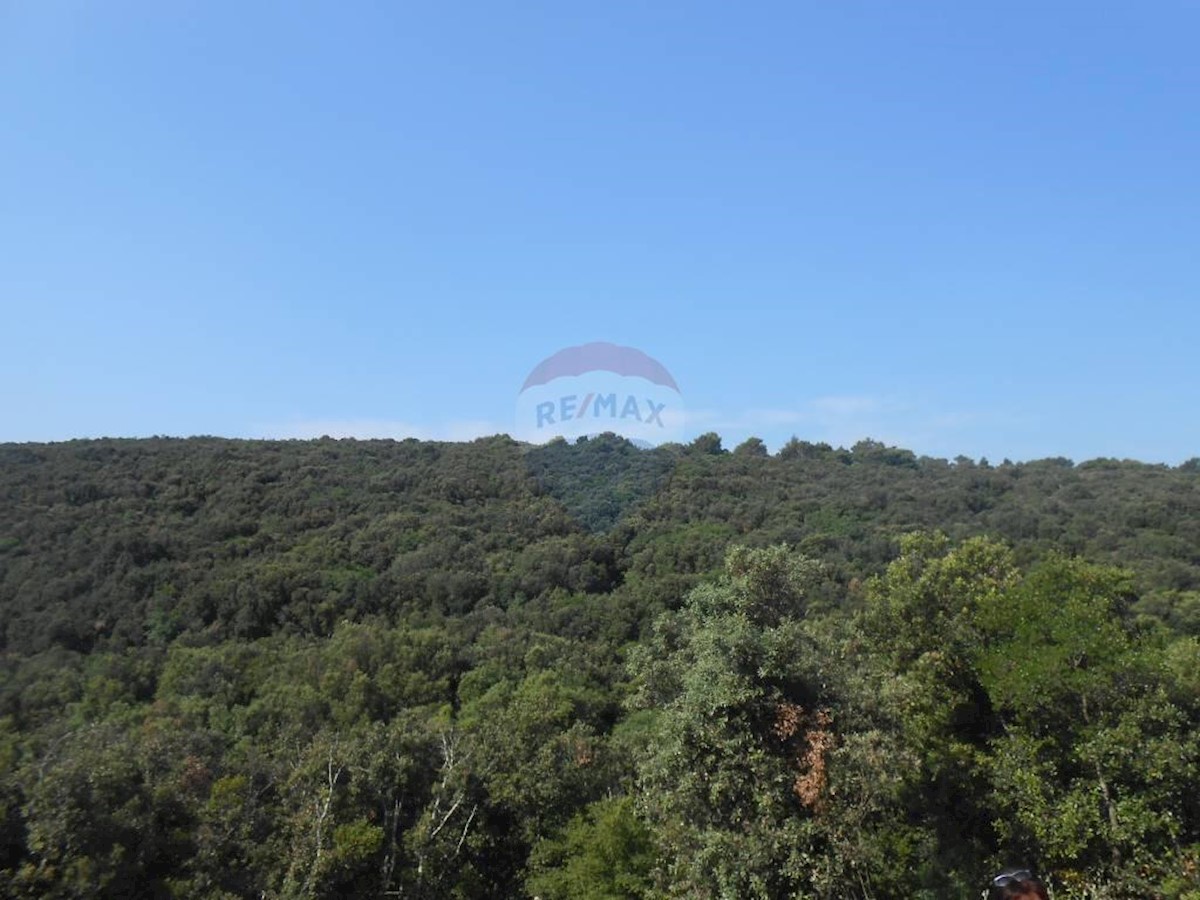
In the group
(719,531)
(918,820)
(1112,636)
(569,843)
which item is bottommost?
(569,843)

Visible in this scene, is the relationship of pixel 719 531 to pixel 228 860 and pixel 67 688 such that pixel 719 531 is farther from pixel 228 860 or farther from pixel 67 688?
pixel 228 860

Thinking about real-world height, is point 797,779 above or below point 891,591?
below

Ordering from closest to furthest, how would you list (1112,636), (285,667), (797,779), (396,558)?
(797,779) < (1112,636) < (285,667) < (396,558)

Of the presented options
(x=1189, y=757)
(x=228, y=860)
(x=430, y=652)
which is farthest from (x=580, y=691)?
(x=1189, y=757)

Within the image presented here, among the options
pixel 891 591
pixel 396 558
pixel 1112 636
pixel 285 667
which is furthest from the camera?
pixel 396 558

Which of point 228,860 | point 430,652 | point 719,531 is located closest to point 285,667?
point 430,652

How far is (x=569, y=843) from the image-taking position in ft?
68.1

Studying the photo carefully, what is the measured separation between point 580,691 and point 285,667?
47.8 feet

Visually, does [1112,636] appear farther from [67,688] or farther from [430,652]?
[67,688]

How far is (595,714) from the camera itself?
118 ft

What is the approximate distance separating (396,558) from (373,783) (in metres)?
34.5

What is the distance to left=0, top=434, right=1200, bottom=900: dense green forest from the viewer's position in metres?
12.5

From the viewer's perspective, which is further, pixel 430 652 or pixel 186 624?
pixel 186 624

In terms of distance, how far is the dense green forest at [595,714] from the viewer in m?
12.5
